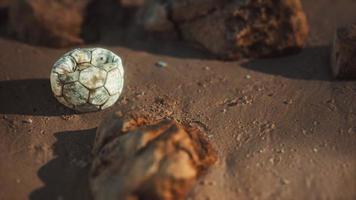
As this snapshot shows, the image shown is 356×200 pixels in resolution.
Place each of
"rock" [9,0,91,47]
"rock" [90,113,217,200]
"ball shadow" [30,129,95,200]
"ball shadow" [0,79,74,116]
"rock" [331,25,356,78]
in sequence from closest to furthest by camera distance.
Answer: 1. "rock" [90,113,217,200]
2. "ball shadow" [30,129,95,200]
3. "ball shadow" [0,79,74,116]
4. "rock" [331,25,356,78]
5. "rock" [9,0,91,47]

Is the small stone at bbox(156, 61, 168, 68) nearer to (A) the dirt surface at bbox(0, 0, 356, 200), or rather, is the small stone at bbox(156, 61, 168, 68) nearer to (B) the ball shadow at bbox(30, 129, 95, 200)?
(A) the dirt surface at bbox(0, 0, 356, 200)

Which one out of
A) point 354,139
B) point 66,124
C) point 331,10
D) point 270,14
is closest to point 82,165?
point 66,124

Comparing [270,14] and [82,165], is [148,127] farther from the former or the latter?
[270,14]

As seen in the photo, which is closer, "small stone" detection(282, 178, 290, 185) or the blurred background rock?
"small stone" detection(282, 178, 290, 185)

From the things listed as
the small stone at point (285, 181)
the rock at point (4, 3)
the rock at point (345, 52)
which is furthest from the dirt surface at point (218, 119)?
the rock at point (4, 3)

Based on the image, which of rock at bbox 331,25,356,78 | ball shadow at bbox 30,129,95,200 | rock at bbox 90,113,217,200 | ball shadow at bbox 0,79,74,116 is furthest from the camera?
rock at bbox 331,25,356,78

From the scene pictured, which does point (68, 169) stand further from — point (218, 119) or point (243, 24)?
point (243, 24)

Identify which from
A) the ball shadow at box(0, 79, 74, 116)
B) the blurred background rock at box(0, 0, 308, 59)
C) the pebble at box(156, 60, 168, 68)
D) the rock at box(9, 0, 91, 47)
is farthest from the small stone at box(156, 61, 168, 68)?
the ball shadow at box(0, 79, 74, 116)
